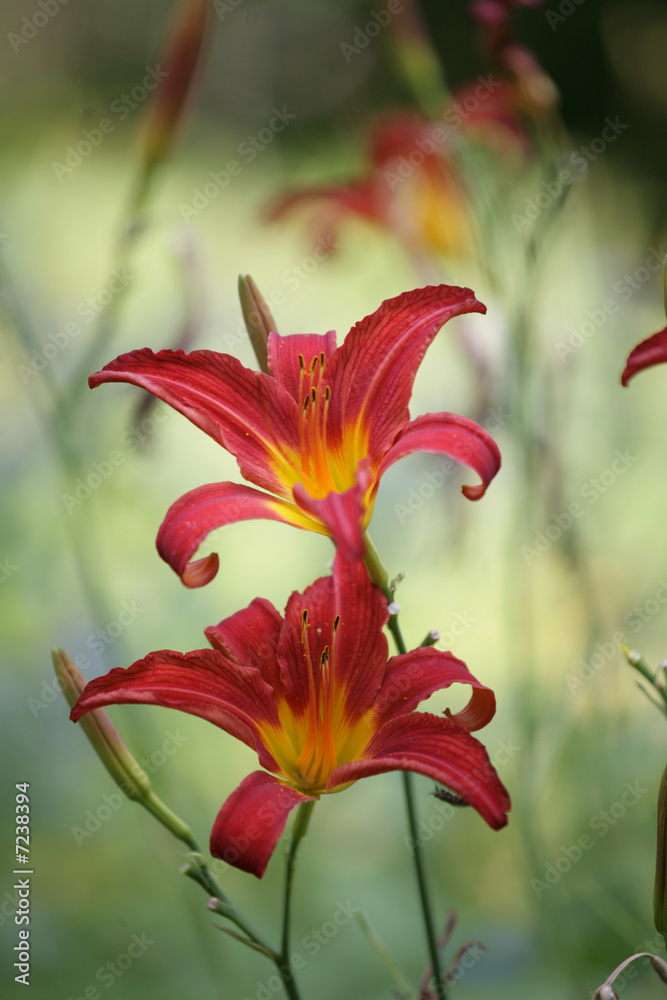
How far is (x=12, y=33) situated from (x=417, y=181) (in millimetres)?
1655

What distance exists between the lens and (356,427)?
39 centimetres

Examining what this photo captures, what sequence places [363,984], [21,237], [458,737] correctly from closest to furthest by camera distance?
[458,737] → [363,984] → [21,237]

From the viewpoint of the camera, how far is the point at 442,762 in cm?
32

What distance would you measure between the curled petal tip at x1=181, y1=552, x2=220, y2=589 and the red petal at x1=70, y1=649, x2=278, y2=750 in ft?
0.09

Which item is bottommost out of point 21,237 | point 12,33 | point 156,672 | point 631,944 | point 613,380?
point 631,944

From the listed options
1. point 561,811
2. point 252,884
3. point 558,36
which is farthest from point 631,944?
point 558,36

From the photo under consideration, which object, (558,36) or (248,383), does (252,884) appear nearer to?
(248,383)

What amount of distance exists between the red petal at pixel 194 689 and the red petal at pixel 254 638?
0.05 feet

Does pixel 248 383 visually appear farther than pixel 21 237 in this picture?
No

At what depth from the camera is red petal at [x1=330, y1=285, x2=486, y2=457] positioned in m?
0.36
